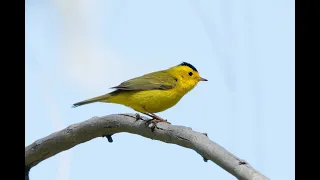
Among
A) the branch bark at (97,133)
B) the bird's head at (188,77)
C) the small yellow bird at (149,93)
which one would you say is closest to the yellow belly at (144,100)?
the small yellow bird at (149,93)

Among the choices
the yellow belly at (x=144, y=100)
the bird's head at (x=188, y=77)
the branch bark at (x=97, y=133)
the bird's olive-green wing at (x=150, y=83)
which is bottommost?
the branch bark at (x=97, y=133)

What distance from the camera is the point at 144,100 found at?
263cm

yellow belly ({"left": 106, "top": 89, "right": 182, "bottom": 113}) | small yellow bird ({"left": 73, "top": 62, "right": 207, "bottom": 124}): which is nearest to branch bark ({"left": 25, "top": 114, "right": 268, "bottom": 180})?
small yellow bird ({"left": 73, "top": 62, "right": 207, "bottom": 124})

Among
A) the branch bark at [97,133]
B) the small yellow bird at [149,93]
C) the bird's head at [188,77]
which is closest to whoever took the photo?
the branch bark at [97,133]

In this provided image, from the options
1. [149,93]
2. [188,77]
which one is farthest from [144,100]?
[188,77]

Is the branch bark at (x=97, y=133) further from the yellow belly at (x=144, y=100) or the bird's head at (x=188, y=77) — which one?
the bird's head at (x=188, y=77)

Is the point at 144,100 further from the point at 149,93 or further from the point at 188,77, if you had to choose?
the point at 188,77

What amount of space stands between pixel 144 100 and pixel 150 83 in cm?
15

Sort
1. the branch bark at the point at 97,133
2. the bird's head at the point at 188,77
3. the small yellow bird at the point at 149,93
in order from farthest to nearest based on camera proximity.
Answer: the bird's head at the point at 188,77 < the small yellow bird at the point at 149,93 < the branch bark at the point at 97,133

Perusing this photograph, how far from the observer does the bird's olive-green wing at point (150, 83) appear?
8.65 ft

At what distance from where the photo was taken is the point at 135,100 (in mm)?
2639
